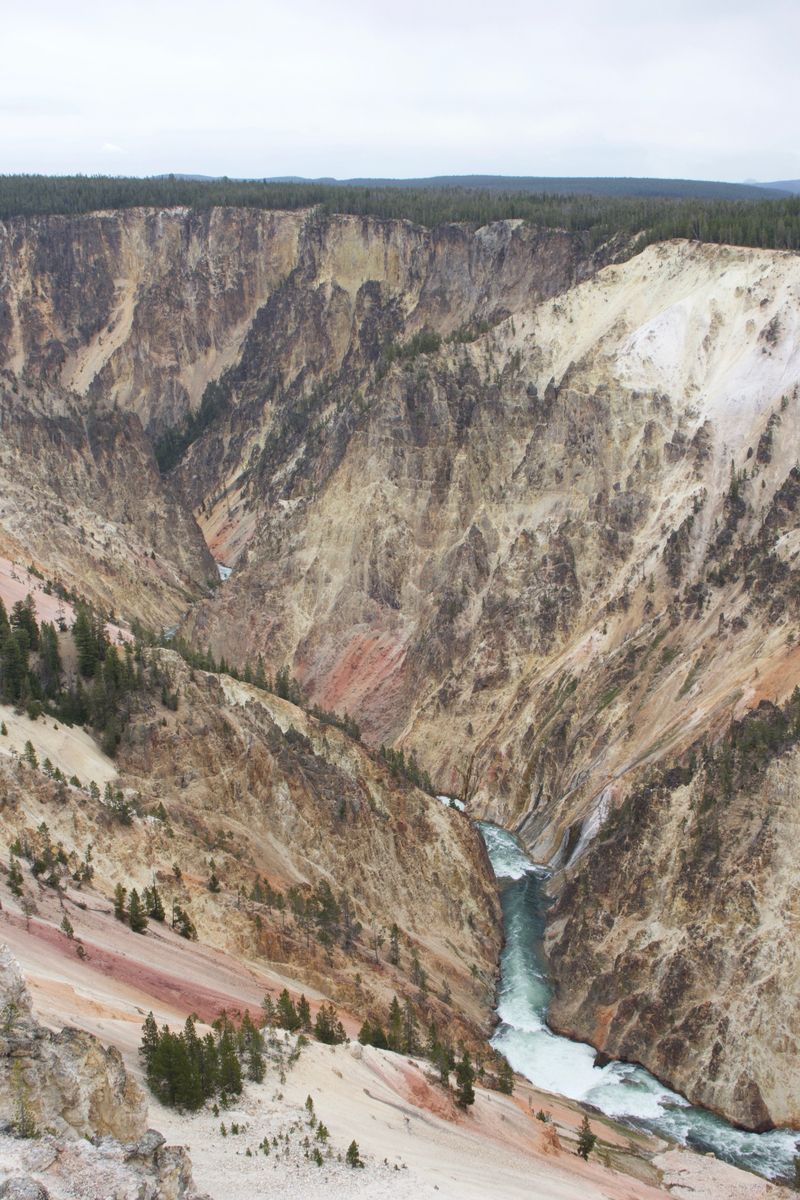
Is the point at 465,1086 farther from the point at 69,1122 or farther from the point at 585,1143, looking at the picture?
the point at 69,1122

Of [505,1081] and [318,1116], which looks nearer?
[318,1116]

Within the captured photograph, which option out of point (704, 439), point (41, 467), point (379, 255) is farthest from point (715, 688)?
point (379, 255)

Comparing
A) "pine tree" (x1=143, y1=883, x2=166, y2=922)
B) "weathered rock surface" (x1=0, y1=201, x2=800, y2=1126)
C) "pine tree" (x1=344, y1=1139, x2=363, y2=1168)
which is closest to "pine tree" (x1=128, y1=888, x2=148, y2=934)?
"pine tree" (x1=143, y1=883, x2=166, y2=922)

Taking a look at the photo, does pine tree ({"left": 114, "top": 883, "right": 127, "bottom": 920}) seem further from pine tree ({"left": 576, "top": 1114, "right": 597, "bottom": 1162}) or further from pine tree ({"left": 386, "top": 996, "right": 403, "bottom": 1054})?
pine tree ({"left": 576, "top": 1114, "right": 597, "bottom": 1162})

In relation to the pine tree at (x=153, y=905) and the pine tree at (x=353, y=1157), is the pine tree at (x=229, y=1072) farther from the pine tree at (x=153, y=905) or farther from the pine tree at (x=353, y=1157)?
the pine tree at (x=153, y=905)

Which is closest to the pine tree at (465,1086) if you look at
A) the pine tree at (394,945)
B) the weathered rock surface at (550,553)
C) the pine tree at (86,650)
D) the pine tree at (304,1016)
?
the pine tree at (304,1016)

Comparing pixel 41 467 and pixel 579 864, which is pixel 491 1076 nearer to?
pixel 579 864

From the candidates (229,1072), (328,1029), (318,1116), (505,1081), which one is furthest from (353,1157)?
(505,1081)
